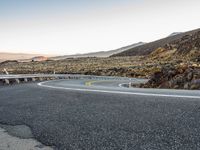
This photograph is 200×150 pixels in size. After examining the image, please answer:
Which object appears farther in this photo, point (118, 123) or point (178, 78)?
point (178, 78)

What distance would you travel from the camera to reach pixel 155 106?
614 cm

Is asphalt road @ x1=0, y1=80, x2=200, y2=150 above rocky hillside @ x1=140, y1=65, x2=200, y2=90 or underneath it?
above

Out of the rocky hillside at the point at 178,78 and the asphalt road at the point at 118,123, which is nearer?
the asphalt road at the point at 118,123

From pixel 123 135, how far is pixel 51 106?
12.1 ft

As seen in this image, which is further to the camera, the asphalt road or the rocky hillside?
the rocky hillside

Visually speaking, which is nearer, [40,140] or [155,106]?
[40,140]

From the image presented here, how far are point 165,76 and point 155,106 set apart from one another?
1997 cm

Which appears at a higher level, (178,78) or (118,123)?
(118,123)

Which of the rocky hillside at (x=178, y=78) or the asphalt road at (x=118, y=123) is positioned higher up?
the asphalt road at (x=118, y=123)

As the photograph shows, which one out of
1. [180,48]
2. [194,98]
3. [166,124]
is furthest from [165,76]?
[180,48]

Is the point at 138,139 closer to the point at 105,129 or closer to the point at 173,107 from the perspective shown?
the point at 105,129

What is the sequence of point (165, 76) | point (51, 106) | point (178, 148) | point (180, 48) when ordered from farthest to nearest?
1. point (180, 48)
2. point (165, 76)
3. point (51, 106)
4. point (178, 148)

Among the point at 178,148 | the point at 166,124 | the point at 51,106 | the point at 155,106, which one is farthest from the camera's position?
the point at 51,106

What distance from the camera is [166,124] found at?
183 inches
